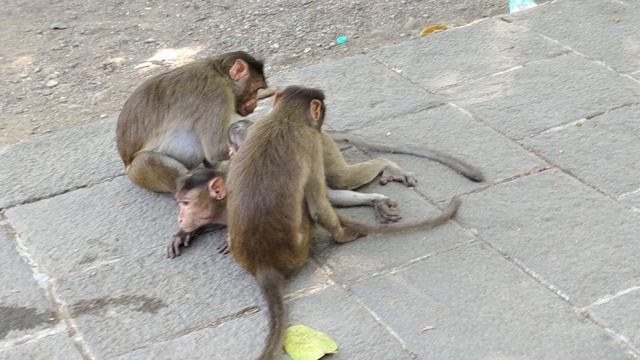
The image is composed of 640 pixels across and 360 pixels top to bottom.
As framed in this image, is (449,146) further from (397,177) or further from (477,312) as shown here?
(477,312)

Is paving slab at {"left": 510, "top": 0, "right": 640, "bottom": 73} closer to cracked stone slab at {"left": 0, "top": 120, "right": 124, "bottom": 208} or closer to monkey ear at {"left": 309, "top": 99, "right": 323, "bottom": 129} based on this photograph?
monkey ear at {"left": 309, "top": 99, "right": 323, "bottom": 129}

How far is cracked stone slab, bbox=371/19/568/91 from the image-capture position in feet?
24.3

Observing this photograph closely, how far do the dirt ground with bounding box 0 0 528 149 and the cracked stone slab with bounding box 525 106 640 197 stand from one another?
2.29 m

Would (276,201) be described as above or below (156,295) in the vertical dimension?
above

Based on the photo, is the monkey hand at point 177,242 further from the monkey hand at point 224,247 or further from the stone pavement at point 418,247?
the monkey hand at point 224,247

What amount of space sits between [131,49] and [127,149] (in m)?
2.67

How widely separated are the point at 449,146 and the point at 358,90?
111 cm

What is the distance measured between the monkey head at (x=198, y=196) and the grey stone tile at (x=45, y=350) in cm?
88

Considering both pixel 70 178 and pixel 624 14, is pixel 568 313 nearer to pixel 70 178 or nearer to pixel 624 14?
pixel 70 178

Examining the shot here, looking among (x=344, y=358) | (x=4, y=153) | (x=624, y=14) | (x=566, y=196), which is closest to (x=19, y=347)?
(x=344, y=358)

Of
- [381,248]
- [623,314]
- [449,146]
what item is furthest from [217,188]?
[623,314]

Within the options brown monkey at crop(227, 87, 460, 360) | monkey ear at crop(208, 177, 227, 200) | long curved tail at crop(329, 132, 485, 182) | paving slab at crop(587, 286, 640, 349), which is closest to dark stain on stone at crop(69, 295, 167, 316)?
brown monkey at crop(227, 87, 460, 360)

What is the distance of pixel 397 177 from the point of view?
6.07m

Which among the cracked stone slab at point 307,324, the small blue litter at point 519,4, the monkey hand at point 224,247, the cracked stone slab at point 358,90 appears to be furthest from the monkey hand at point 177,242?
the small blue litter at point 519,4
